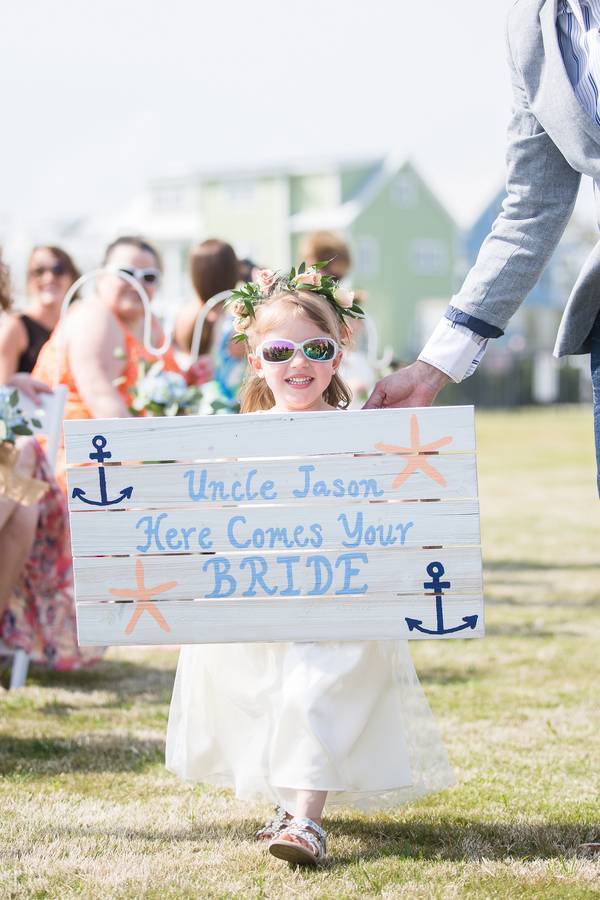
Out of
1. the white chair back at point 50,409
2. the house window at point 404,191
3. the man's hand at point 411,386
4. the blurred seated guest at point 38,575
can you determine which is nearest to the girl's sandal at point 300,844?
the man's hand at point 411,386

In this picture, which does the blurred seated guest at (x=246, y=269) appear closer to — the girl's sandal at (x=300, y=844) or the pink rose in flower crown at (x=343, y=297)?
the pink rose in flower crown at (x=343, y=297)

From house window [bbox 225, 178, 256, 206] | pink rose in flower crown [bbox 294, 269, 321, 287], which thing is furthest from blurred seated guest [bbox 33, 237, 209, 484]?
house window [bbox 225, 178, 256, 206]

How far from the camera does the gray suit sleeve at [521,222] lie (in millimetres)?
3168

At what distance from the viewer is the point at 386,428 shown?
3.21m

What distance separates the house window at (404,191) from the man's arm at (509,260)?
1844 inches

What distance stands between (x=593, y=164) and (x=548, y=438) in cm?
2230

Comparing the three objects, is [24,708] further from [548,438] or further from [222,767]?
[548,438]

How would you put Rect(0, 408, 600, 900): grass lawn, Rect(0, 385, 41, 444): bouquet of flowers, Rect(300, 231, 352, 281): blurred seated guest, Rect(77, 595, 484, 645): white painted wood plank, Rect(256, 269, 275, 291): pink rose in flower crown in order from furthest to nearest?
Rect(300, 231, 352, 281): blurred seated guest < Rect(0, 385, 41, 444): bouquet of flowers < Rect(256, 269, 275, 291): pink rose in flower crown < Rect(77, 595, 484, 645): white painted wood plank < Rect(0, 408, 600, 900): grass lawn

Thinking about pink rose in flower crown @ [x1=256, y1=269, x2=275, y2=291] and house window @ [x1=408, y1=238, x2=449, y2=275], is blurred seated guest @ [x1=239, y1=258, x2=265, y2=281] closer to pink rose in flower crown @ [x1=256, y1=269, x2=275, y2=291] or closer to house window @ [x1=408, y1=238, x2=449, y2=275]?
pink rose in flower crown @ [x1=256, y1=269, x2=275, y2=291]

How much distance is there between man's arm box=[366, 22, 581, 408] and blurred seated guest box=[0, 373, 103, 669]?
238 centimetres

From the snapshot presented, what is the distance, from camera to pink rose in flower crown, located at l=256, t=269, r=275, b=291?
3.72 meters

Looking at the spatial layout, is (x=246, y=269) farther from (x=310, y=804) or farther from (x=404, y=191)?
(x=404, y=191)

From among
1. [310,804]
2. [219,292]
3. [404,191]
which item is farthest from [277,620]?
[404,191]

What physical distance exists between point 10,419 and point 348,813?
1836 mm
